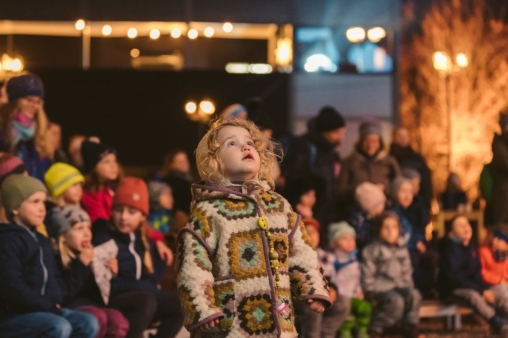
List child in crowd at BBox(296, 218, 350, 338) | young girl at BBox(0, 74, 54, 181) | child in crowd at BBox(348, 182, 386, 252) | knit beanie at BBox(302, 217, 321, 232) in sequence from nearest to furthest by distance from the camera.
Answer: young girl at BBox(0, 74, 54, 181) → child in crowd at BBox(296, 218, 350, 338) → knit beanie at BBox(302, 217, 321, 232) → child in crowd at BBox(348, 182, 386, 252)

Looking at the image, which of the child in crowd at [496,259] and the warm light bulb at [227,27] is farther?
the warm light bulb at [227,27]

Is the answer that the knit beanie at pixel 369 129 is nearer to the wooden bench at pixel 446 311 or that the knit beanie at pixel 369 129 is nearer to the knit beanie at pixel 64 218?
the wooden bench at pixel 446 311

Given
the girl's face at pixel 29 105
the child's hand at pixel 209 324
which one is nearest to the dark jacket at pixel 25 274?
the girl's face at pixel 29 105

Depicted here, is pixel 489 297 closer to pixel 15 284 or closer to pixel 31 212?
pixel 31 212

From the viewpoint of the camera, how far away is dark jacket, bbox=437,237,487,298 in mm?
→ 13539

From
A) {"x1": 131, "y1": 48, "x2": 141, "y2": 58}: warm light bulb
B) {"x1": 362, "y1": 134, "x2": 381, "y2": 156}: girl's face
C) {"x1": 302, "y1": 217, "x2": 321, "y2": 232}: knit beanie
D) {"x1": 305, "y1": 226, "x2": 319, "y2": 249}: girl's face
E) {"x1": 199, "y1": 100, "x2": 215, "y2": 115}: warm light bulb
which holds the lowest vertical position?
{"x1": 305, "y1": 226, "x2": 319, "y2": 249}: girl's face

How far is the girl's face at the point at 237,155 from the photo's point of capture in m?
6.95

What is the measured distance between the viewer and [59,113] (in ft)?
65.6

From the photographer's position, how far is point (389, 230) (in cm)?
1261

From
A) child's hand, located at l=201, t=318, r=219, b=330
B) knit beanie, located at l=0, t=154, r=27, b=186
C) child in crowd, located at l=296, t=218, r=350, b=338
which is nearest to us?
child's hand, located at l=201, t=318, r=219, b=330

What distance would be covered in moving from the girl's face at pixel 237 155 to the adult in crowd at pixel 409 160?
7.85 metres

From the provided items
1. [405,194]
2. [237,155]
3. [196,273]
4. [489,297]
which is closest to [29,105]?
[405,194]

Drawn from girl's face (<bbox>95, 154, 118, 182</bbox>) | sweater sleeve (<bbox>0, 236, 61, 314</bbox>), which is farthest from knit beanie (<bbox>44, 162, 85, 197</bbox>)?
sweater sleeve (<bbox>0, 236, 61, 314</bbox>)

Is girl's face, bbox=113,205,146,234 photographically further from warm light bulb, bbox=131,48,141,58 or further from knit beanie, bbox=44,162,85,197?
warm light bulb, bbox=131,48,141,58
